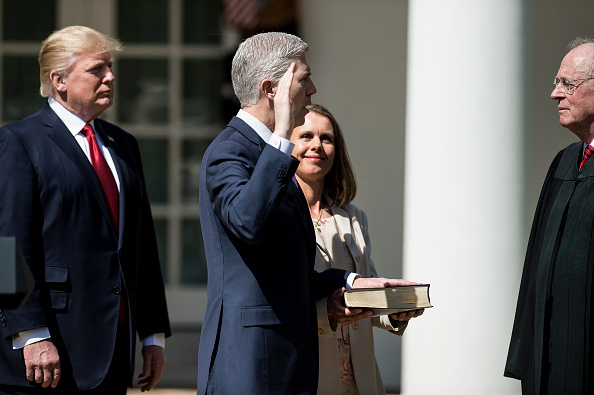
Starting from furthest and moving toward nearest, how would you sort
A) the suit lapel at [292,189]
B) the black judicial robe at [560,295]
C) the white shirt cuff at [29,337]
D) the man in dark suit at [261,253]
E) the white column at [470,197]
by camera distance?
the white column at [470,197] → the black judicial robe at [560,295] → the white shirt cuff at [29,337] → the suit lapel at [292,189] → the man in dark suit at [261,253]

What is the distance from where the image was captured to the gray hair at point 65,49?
10.6 ft

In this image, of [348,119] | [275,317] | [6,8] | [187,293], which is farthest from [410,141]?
[6,8]

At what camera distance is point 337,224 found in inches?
140

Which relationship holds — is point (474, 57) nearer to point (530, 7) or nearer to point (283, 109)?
point (530, 7)

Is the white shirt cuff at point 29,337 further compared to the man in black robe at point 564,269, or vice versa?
the man in black robe at point 564,269

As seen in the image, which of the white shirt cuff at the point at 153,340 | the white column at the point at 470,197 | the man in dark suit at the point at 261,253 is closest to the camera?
the man in dark suit at the point at 261,253

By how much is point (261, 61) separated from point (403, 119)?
3901 millimetres

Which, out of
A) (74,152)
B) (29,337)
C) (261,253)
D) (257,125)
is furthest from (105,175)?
(261,253)

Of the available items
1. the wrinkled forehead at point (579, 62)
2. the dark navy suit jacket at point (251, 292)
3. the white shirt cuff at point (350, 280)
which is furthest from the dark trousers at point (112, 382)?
the wrinkled forehead at point (579, 62)

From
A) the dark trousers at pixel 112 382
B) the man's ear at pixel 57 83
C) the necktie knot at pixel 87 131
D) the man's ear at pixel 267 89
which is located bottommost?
the dark trousers at pixel 112 382

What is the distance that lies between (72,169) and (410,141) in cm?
205

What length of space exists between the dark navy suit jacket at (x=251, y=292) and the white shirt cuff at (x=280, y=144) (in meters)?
0.03

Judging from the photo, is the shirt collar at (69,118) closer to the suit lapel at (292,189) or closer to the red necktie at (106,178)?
the red necktie at (106,178)

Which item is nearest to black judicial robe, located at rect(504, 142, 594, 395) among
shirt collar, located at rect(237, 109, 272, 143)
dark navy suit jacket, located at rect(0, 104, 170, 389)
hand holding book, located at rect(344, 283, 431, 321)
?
hand holding book, located at rect(344, 283, 431, 321)
